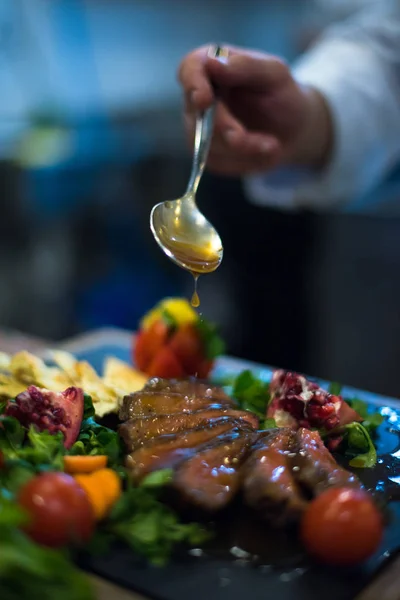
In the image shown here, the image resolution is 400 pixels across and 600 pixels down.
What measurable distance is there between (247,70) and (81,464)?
3.91 feet

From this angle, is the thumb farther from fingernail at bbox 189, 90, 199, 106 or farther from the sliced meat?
the sliced meat

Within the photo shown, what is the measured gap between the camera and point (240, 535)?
3.84 feet

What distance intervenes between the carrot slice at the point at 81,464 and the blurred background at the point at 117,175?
247 centimetres

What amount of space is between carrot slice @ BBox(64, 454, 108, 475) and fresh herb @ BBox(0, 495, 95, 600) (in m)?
0.30

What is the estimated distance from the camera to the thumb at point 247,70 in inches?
74.5

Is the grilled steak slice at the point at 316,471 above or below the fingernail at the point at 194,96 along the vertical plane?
below

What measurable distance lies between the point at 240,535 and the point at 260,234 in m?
2.85

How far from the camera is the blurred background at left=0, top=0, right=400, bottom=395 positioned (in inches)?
153

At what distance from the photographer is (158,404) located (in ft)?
4.93

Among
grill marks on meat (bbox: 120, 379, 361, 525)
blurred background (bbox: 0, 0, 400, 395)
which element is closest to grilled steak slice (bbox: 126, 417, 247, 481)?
grill marks on meat (bbox: 120, 379, 361, 525)

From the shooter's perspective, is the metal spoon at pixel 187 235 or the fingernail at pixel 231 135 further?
the fingernail at pixel 231 135

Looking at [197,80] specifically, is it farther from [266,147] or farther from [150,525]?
[150,525]

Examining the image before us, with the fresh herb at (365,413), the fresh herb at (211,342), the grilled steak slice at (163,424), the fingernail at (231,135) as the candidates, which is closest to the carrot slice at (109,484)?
the grilled steak slice at (163,424)

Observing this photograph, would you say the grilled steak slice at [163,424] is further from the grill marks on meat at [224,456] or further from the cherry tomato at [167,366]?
the cherry tomato at [167,366]
